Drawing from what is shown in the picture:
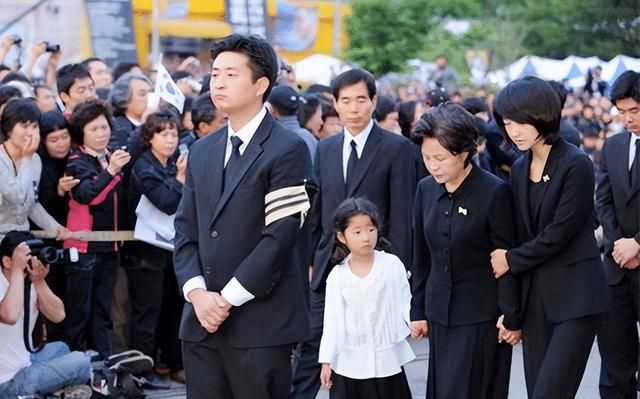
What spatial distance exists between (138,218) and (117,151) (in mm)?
609

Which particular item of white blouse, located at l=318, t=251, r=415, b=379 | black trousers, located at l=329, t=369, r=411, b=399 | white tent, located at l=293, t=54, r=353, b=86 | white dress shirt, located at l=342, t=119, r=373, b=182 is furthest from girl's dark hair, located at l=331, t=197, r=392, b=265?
white tent, located at l=293, t=54, r=353, b=86

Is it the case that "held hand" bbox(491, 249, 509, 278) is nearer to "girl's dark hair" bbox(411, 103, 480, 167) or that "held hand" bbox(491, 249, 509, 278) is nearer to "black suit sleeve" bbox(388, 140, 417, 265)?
"girl's dark hair" bbox(411, 103, 480, 167)

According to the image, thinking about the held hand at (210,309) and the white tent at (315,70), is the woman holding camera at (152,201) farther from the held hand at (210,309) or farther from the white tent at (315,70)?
the white tent at (315,70)

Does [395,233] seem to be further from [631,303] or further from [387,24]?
[387,24]

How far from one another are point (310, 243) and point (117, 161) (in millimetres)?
1963

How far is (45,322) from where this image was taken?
26.7 ft

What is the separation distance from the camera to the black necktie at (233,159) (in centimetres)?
508

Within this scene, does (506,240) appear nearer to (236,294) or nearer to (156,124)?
(236,294)

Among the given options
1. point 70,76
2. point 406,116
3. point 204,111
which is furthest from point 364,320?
point 406,116

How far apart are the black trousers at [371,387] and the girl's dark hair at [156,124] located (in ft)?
8.65

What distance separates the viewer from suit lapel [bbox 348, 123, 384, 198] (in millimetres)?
7289

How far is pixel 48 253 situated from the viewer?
7.39 metres

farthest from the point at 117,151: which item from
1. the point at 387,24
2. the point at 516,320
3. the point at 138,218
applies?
the point at 387,24

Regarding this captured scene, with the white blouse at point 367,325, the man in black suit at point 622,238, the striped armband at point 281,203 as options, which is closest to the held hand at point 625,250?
the man in black suit at point 622,238
